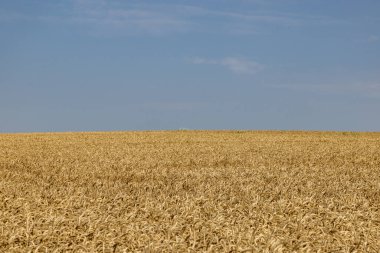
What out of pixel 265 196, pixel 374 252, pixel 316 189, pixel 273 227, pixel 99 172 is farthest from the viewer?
pixel 99 172

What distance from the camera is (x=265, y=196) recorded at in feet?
35.6

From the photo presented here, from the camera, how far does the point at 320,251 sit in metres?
6.57

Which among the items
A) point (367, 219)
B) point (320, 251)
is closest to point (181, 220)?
point (320, 251)

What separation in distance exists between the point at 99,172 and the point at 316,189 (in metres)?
7.42

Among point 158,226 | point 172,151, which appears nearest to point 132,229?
point 158,226

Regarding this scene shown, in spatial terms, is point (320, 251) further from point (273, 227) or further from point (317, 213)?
point (317, 213)

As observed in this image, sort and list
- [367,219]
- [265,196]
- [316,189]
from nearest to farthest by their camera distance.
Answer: [367,219], [265,196], [316,189]

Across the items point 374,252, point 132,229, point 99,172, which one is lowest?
point 374,252

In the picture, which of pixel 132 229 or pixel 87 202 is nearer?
pixel 132 229

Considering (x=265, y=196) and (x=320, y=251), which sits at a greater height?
(x=265, y=196)

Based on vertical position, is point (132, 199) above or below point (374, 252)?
above

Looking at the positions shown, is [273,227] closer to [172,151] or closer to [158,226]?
[158,226]

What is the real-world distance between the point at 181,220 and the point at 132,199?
2265 millimetres

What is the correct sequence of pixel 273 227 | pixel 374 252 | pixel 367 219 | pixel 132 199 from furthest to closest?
pixel 132 199 < pixel 367 219 < pixel 273 227 < pixel 374 252
